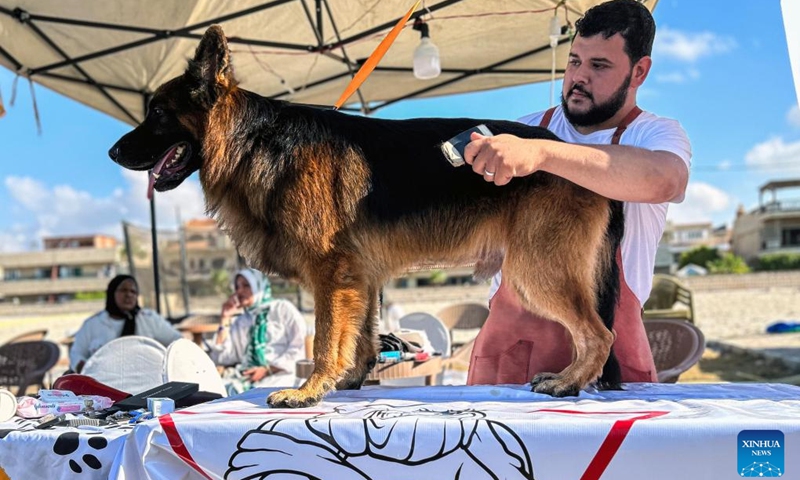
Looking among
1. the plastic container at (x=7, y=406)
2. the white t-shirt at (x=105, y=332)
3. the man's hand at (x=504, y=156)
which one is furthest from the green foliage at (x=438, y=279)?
the man's hand at (x=504, y=156)

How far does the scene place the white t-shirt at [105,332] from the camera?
5.77 meters

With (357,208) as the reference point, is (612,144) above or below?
above

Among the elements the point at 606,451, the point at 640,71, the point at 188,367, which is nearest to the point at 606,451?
the point at 606,451

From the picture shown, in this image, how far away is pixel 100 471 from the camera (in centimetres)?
165

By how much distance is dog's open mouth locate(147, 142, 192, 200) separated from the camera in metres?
2.09

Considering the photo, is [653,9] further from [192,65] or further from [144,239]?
[144,239]

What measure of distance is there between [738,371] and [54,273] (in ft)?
307

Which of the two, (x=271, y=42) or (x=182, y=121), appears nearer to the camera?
(x=182, y=121)

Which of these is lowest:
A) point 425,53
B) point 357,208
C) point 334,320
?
point 334,320

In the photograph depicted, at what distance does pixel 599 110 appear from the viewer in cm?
231

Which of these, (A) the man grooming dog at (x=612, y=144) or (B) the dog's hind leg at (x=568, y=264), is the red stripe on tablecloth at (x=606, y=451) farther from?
(A) the man grooming dog at (x=612, y=144)

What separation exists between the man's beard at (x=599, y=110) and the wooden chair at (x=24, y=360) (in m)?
6.55

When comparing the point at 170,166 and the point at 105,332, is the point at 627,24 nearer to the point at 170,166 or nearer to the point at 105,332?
the point at 170,166

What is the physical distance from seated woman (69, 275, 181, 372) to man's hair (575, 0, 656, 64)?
5.02 meters
